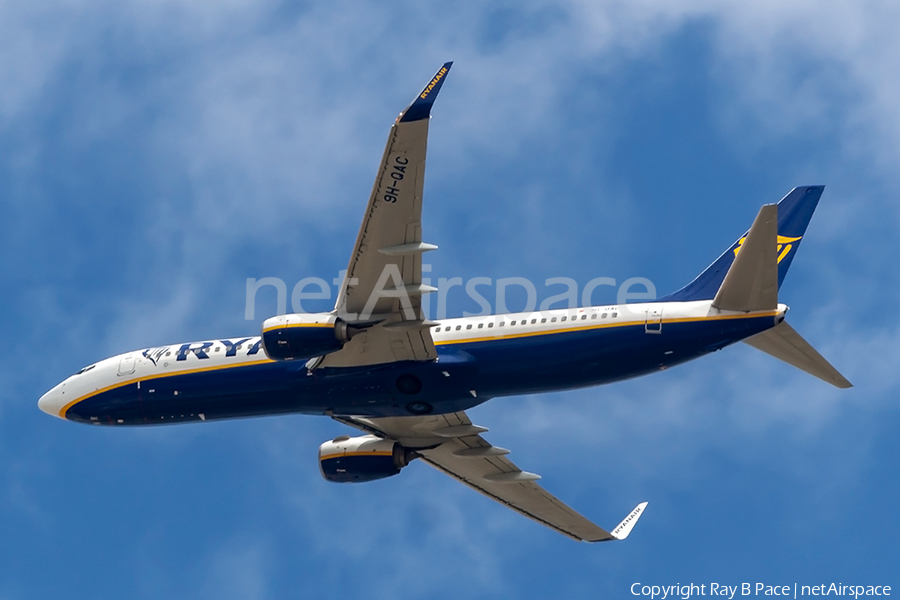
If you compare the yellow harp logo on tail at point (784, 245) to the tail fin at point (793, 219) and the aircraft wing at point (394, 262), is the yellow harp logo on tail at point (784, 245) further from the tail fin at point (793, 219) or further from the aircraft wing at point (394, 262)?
the aircraft wing at point (394, 262)

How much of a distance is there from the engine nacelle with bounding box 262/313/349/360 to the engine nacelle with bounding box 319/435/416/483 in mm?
8512

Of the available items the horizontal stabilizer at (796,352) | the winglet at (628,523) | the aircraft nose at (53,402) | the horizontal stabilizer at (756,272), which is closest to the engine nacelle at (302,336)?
the aircraft nose at (53,402)

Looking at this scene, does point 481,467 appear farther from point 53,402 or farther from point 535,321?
point 53,402

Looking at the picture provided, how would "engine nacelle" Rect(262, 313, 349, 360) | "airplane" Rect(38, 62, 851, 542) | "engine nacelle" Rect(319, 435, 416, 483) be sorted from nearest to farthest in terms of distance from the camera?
"airplane" Rect(38, 62, 851, 542)
"engine nacelle" Rect(262, 313, 349, 360)
"engine nacelle" Rect(319, 435, 416, 483)

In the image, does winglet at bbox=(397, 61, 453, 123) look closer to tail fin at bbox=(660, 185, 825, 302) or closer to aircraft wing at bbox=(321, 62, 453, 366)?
aircraft wing at bbox=(321, 62, 453, 366)

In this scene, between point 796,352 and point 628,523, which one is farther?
point 628,523

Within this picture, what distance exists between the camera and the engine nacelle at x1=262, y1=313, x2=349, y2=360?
36750 mm

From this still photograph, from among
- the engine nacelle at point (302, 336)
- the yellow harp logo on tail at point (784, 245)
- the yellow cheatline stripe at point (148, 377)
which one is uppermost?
the yellow cheatline stripe at point (148, 377)

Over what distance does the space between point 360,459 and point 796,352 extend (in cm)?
1650

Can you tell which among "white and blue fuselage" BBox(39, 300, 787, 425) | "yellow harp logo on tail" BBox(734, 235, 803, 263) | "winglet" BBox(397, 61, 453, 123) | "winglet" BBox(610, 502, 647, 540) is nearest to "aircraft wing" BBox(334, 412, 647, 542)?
"winglet" BBox(610, 502, 647, 540)

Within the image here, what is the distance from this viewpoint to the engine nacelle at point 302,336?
3675cm

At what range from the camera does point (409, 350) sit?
38.0 meters

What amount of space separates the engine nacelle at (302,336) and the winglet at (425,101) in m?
7.96

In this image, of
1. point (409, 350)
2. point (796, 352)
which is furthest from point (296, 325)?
point (796, 352)
